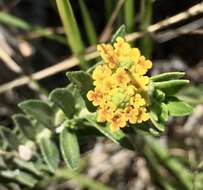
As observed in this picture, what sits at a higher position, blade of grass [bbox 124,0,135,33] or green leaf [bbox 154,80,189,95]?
blade of grass [bbox 124,0,135,33]

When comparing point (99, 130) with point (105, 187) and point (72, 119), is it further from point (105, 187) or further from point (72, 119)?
point (105, 187)

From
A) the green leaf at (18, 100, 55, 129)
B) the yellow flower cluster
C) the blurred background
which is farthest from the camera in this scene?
the blurred background

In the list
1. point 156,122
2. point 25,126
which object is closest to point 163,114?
point 156,122

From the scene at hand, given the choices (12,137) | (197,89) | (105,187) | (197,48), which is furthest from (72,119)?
(197,48)

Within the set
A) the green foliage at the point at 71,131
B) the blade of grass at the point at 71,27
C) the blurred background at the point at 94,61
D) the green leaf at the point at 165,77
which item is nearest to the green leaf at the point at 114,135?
the green foliage at the point at 71,131

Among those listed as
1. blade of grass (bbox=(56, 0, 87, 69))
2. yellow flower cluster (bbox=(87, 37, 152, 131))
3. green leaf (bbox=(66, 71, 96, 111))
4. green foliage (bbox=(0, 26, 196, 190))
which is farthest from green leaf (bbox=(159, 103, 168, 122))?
blade of grass (bbox=(56, 0, 87, 69))

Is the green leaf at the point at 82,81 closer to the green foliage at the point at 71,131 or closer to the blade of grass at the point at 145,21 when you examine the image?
the green foliage at the point at 71,131

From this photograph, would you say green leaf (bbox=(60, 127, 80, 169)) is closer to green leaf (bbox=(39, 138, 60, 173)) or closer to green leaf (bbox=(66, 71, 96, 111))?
green leaf (bbox=(39, 138, 60, 173))
